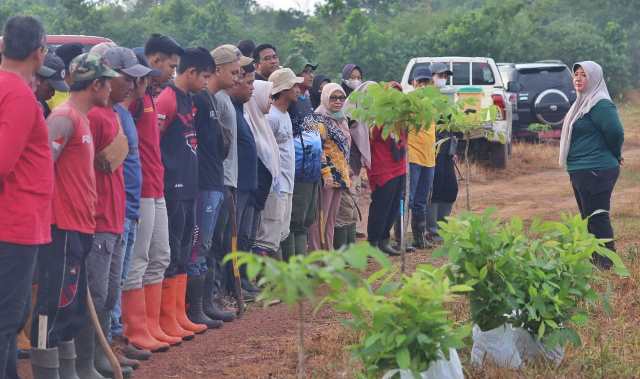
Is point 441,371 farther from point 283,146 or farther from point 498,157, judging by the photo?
point 498,157

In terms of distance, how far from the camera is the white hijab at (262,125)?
27.1 ft

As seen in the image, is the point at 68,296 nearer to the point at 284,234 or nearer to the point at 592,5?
the point at 284,234

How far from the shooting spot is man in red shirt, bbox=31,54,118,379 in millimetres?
5355

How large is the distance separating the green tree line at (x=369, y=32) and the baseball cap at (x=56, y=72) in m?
24.0

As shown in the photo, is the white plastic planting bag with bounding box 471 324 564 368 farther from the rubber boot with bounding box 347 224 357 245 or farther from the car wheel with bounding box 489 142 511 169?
the car wheel with bounding box 489 142 511 169

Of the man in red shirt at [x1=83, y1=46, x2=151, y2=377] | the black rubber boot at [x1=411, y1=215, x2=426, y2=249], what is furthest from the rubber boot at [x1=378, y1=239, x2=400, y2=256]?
the man in red shirt at [x1=83, y1=46, x2=151, y2=377]

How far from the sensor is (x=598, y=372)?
19.6 feet

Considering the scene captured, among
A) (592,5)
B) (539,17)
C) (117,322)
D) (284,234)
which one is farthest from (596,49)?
(117,322)

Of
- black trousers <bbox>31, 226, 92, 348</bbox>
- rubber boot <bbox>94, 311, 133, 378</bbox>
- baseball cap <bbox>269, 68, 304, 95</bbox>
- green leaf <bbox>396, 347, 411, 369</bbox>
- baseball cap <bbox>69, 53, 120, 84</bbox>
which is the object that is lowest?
rubber boot <bbox>94, 311, 133, 378</bbox>

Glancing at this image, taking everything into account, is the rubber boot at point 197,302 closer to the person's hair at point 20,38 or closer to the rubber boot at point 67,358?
the rubber boot at point 67,358

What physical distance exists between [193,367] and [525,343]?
1839 millimetres

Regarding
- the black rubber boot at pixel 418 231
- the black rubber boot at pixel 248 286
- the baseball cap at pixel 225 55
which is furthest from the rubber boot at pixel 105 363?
the black rubber boot at pixel 418 231

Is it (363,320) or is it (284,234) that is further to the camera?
(284,234)

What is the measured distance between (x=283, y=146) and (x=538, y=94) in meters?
14.1
